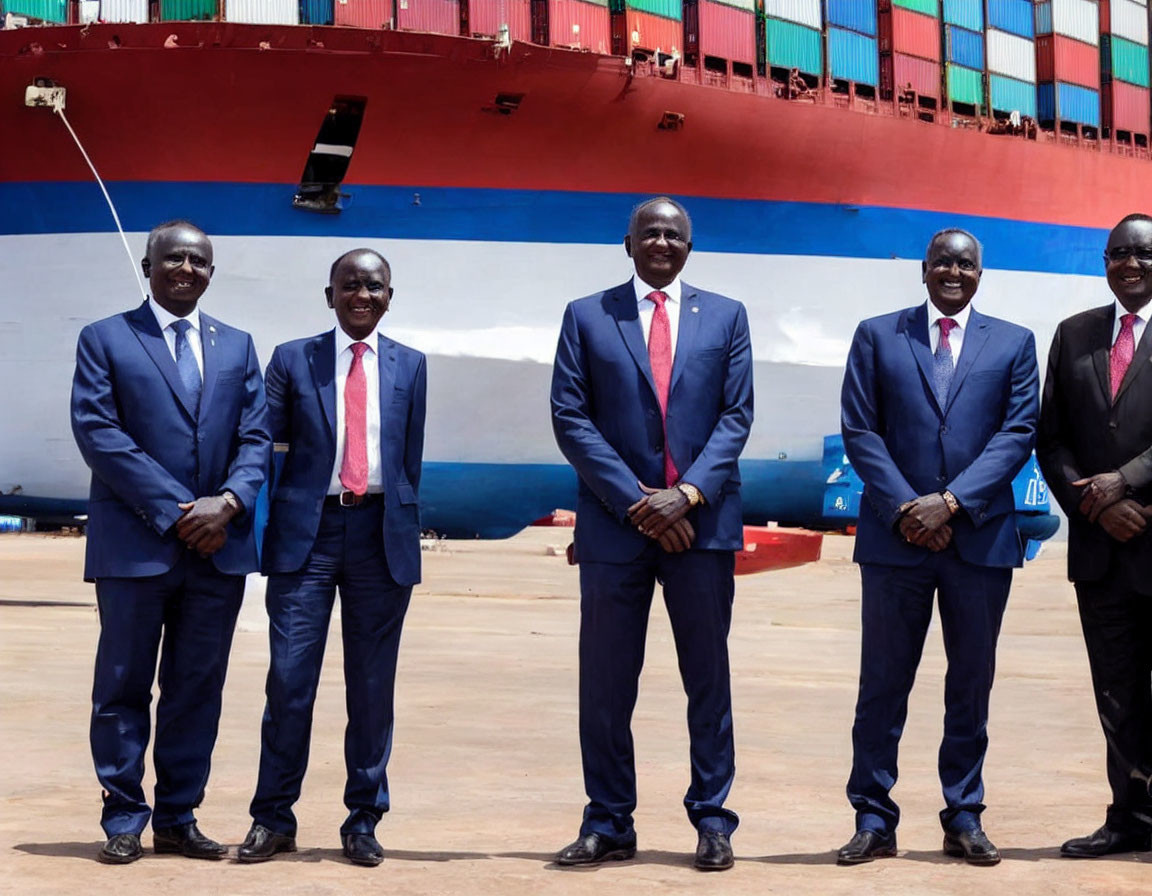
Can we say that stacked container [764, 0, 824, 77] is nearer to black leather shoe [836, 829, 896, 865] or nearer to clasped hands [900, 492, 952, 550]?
clasped hands [900, 492, 952, 550]

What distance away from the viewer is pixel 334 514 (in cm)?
575

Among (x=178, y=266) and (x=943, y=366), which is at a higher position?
(x=178, y=266)

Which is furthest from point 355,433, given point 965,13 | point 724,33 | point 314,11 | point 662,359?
point 965,13

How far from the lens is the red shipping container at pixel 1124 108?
34.2 metres

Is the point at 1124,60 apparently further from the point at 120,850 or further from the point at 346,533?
the point at 120,850

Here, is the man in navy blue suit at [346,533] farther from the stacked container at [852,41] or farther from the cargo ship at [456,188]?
the stacked container at [852,41]

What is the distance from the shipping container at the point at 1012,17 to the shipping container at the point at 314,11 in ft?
45.1

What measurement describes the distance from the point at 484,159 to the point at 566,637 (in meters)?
12.4

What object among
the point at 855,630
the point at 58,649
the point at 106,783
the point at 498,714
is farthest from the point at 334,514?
the point at 855,630

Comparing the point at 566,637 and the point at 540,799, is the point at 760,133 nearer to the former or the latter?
the point at 566,637

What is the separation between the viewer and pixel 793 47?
2811 centimetres

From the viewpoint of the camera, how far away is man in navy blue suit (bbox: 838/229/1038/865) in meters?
5.68

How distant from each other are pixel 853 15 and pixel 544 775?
24414 mm

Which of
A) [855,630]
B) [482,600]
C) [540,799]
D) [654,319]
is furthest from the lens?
[482,600]
